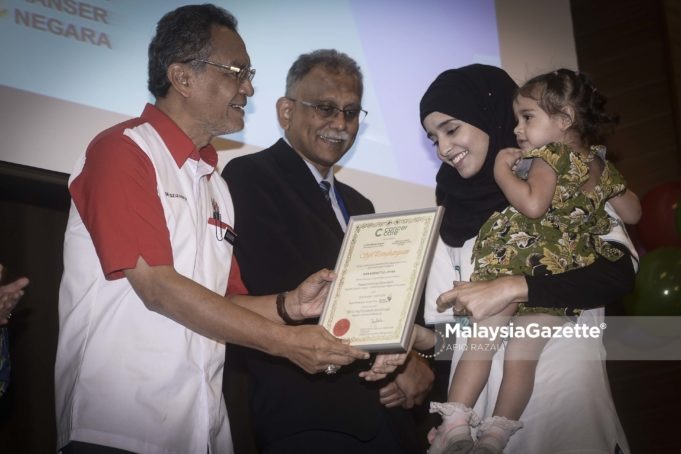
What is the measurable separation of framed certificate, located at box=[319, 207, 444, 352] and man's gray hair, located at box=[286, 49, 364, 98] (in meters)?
0.90

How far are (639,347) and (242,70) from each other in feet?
7.26

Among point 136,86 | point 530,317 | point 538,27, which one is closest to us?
point 530,317

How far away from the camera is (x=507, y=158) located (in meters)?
2.48

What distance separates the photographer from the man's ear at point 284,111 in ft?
10.5

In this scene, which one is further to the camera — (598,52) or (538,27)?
(598,52)

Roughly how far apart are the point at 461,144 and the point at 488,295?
0.52 m

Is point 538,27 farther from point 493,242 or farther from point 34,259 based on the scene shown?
point 34,259

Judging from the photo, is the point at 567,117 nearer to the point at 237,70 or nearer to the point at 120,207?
the point at 237,70

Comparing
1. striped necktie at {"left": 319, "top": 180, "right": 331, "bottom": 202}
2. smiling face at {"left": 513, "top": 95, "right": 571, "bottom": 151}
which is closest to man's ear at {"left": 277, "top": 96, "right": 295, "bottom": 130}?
striped necktie at {"left": 319, "top": 180, "right": 331, "bottom": 202}

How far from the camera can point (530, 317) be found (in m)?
2.45

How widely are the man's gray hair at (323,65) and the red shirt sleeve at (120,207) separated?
1042mm

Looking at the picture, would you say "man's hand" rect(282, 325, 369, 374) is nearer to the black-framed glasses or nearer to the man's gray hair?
the black-framed glasses

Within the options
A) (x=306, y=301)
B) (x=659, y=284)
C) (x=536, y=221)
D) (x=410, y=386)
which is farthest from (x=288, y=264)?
(x=659, y=284)

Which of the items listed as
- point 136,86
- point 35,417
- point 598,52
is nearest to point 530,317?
point 136,86
